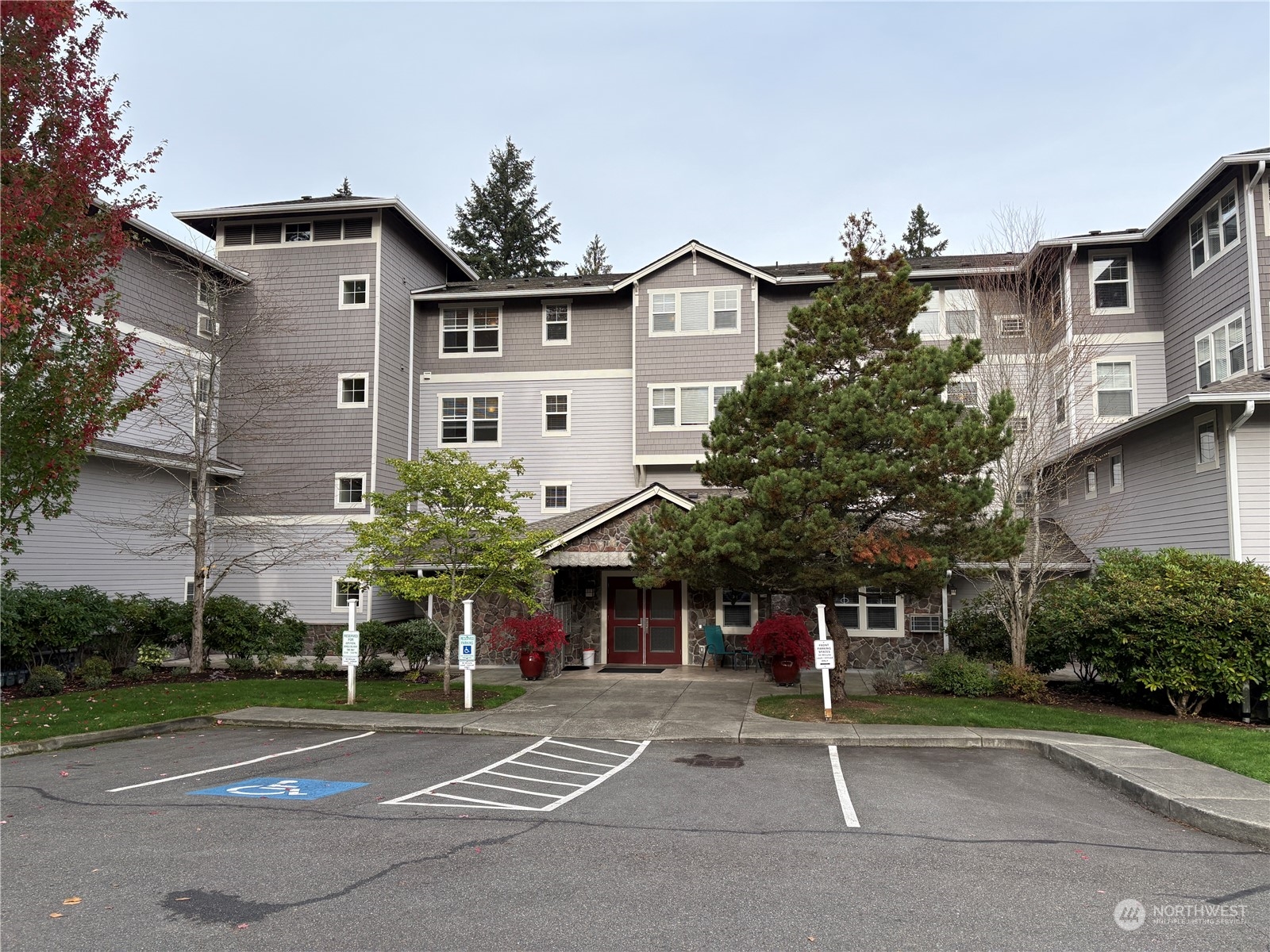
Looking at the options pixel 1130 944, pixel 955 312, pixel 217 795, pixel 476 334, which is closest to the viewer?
pixel 1130 944

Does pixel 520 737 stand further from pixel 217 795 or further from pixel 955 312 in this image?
pixel 955 312

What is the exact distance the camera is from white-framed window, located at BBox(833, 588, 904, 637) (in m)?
19.1

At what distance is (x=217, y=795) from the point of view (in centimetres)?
796

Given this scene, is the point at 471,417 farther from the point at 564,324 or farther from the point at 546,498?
the point at 564,324

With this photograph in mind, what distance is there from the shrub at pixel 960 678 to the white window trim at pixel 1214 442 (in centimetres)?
562

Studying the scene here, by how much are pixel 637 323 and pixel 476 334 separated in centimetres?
528

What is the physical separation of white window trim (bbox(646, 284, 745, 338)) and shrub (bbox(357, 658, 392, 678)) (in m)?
11.3

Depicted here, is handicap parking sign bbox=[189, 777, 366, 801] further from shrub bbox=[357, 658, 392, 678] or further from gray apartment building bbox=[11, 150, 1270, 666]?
shrub bbox=[357, 658, 392, 678]

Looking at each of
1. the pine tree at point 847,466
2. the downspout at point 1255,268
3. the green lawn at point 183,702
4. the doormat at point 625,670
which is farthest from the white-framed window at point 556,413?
the downspout at point 1255,268

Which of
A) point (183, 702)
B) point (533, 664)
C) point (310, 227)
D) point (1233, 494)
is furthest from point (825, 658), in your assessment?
point (310, 227)

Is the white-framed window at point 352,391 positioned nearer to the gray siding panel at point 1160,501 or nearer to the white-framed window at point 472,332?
the white-framed window at point 472,332

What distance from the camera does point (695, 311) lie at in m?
22.8

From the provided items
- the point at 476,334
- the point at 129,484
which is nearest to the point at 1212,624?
the point at 476,334

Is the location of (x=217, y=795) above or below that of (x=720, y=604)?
below
